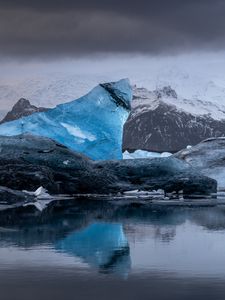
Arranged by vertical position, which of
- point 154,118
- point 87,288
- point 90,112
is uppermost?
point 154,118

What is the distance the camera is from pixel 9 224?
34.6ft

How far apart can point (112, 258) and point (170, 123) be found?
15968cm

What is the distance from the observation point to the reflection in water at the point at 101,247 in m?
7.21

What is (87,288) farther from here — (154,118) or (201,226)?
(154,118)

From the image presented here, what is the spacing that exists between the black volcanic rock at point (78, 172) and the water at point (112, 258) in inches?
259

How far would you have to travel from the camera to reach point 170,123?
547 ft

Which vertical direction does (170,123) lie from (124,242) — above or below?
above

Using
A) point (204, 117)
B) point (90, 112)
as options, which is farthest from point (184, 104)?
point (90, 112)

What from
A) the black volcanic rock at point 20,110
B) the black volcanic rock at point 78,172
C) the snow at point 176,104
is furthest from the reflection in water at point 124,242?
the snow at point 176,104

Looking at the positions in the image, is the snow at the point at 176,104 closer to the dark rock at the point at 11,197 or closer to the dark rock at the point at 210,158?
the dark rock at the point at 210,158

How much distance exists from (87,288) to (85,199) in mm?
11299

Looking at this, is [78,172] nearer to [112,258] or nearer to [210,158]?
[210,158]

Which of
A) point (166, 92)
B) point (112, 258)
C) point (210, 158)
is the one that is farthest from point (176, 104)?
point (112, 258)

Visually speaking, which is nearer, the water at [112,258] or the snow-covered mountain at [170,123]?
the water at [112,258]
